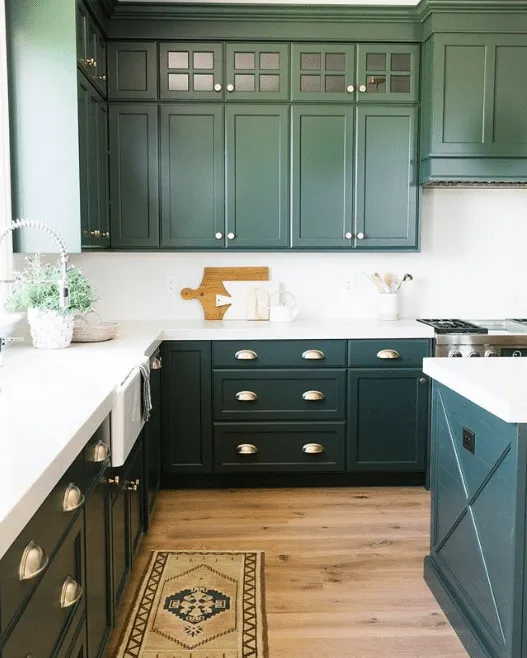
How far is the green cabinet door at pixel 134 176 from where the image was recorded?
3.99m

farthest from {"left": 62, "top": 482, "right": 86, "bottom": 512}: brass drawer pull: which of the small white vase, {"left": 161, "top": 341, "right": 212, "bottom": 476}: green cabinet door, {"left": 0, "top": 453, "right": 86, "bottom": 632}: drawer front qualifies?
{"left": 161, "top": 341, "right": 212, "bottom": 476}: green cabinet door

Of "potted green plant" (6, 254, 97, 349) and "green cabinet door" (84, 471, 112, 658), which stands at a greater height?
"potted green plant" (6, 254, 97, 349)

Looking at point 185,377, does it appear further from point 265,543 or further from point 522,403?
point 522,403

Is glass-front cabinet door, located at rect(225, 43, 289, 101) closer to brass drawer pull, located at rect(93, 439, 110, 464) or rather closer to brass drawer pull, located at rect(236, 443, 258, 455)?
brass drawer pull, located at rect(236, 443, 258, 455)

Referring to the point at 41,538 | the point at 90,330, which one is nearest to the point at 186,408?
the point at 90,330

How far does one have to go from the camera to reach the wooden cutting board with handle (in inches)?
171

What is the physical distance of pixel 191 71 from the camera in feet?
13.1

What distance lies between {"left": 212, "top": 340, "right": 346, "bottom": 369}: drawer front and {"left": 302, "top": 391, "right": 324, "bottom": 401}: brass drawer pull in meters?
0.15

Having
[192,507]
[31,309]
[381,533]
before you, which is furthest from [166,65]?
[381,533]

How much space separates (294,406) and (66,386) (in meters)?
1.88

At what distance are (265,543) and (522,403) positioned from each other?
5.59 ft

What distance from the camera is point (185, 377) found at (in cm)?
388

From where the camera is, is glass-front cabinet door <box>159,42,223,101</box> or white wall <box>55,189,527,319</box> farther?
white wall <box>55,189,527,319</box>

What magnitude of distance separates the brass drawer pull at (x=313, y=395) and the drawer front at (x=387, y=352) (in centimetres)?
24
